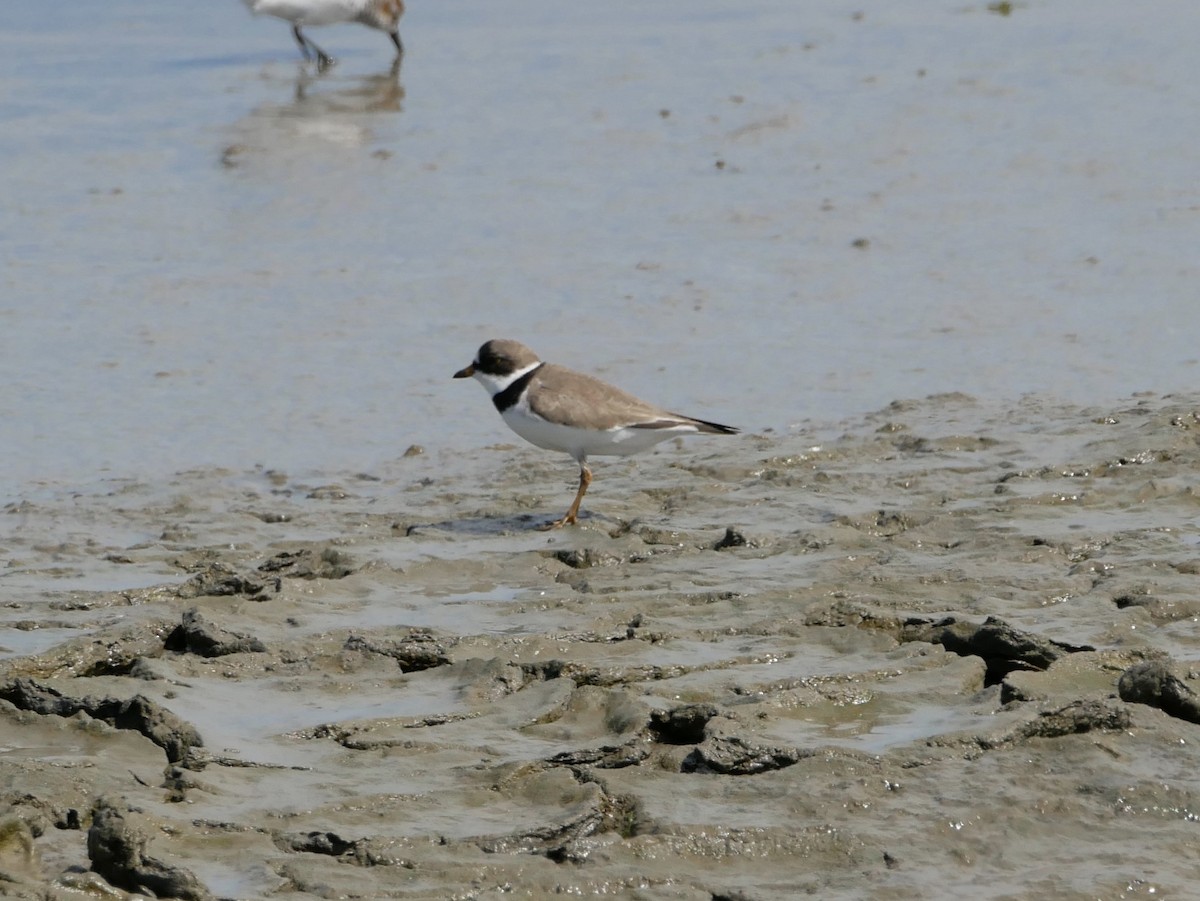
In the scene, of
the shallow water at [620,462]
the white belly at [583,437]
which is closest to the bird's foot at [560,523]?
the shallow water at [620,462]

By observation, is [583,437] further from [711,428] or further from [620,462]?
[620,462]

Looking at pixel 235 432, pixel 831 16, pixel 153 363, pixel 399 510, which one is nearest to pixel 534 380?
pixel 399 510

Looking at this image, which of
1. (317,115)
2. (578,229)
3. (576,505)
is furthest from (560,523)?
(317,115)

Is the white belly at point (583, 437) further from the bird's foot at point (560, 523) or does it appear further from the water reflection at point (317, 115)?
the water reflection at point (317, 115)

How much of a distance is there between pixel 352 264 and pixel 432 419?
8.69 ft

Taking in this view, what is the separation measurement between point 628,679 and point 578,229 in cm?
699

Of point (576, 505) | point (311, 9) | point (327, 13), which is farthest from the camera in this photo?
point (327, 13)

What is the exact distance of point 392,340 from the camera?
10.1 meters

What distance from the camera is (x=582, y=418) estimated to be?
7.69m

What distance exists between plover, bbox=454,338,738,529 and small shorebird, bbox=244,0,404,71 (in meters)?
11.4

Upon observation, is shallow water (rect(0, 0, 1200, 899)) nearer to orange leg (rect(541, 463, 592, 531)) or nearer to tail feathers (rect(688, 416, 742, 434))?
orange leg (rect(541, 463, 592, 531))

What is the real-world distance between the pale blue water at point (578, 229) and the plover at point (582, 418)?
0.93 m

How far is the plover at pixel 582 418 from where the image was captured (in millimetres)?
7734

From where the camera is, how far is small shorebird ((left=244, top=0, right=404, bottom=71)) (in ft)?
61.2
